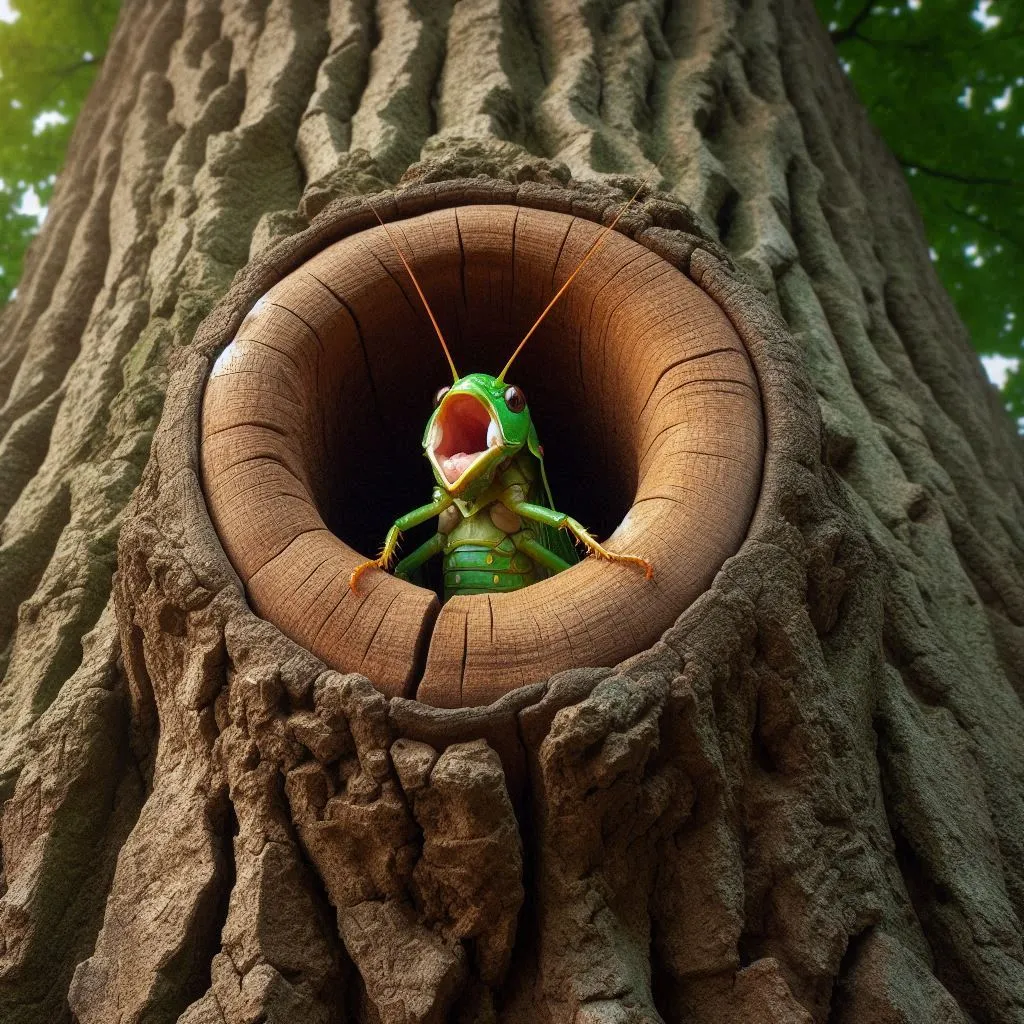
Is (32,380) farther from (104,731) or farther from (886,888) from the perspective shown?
(886,888)

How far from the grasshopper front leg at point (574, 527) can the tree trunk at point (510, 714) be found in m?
0.05

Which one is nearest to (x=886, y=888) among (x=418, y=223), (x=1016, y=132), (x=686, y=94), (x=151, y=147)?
(x=418, y=223)

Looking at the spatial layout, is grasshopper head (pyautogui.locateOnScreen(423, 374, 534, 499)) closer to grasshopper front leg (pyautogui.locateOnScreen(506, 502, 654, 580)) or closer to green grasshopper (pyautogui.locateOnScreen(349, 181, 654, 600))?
green grasshopper (pyautogui.locateOnScreen(349, 181, 654, 600))

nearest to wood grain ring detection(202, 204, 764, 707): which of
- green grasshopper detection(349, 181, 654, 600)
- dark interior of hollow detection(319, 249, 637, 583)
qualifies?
dark interior of hollow detection(319, 249, 637, 583)

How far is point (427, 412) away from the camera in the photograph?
296 cm

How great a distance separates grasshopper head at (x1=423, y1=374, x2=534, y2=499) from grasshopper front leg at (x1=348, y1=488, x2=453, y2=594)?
0.05 meters

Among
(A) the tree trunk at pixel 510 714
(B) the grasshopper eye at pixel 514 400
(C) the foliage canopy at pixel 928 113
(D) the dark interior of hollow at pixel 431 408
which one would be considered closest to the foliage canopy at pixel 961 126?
(C) the foliage canopy at pixel 928 113

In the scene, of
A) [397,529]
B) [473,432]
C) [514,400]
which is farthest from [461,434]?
[397,529]

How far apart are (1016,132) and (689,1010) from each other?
6.46 m

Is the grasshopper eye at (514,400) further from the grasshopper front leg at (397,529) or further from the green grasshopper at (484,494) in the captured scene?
the grasshopper front leg at (397,529)

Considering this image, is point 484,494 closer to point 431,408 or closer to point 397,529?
point 397,529

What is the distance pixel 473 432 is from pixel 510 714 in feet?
3.42

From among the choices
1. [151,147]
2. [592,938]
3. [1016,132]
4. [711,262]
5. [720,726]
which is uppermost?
[1016,132]

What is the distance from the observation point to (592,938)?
5.30ft
